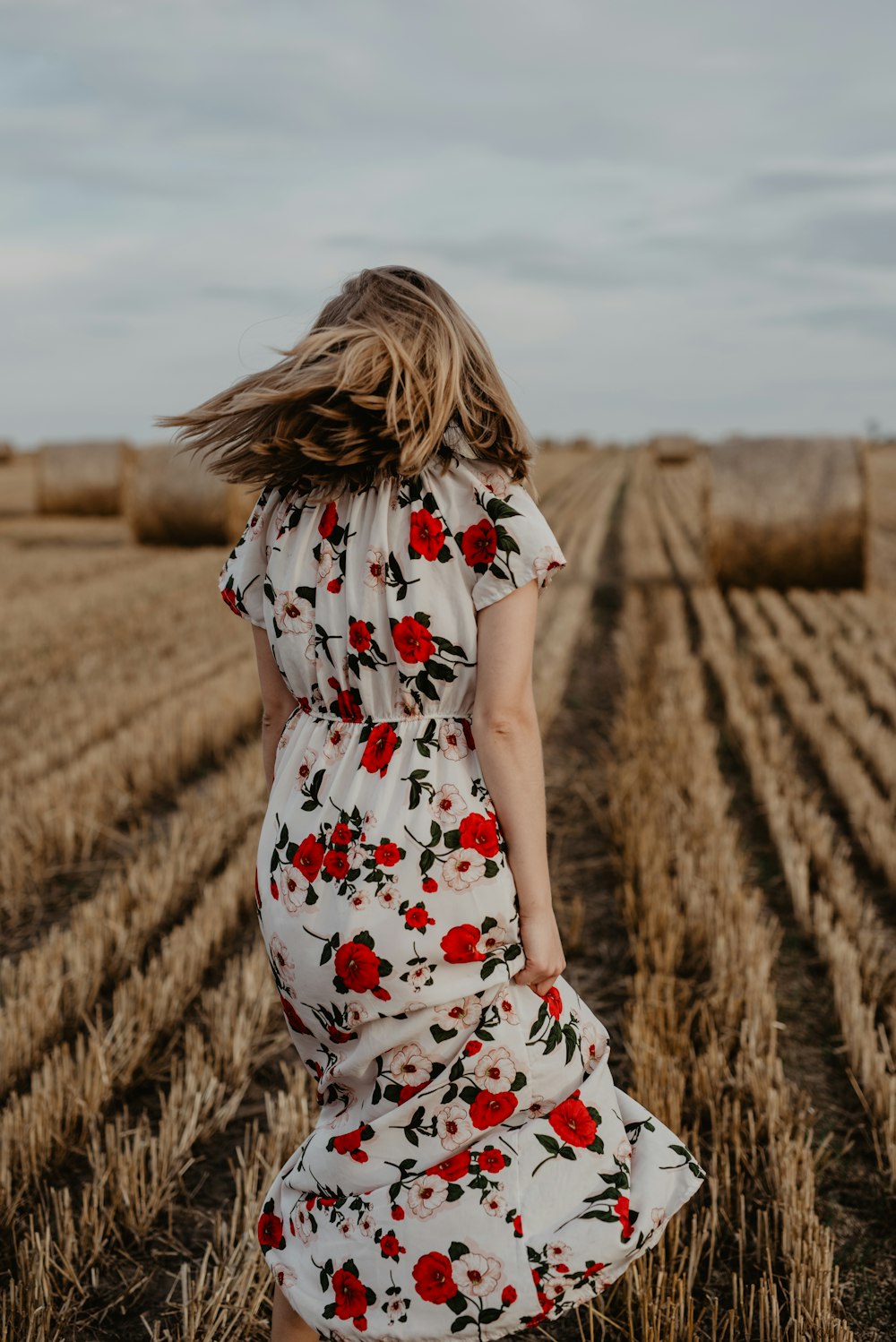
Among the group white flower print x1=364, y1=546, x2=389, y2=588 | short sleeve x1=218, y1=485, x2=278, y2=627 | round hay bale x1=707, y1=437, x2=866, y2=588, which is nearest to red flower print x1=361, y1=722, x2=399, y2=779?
white flower print x1=364, y1=546, x2=389, y2=588

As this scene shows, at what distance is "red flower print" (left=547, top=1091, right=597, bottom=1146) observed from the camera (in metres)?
1.79

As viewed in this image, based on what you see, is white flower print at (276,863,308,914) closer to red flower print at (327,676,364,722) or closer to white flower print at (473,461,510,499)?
red flower print at (327,676,364,722)

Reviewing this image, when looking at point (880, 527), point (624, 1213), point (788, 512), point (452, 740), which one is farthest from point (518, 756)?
point (880, 527)

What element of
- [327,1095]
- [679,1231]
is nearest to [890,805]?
[679,1231]

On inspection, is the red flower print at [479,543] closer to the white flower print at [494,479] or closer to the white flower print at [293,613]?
the white flower print at [494,479]

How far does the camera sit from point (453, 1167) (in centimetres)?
176

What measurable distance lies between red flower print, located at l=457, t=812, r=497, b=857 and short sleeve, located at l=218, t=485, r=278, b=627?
54cm

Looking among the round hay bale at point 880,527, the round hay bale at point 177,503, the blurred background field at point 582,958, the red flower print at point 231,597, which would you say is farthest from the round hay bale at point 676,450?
the red flower print at point 231,597

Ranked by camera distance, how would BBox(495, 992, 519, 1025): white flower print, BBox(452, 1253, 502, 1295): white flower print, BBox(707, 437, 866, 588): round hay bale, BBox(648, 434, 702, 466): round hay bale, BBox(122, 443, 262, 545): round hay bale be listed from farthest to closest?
BBox(648, 434, 702, 466): round hay bale < BBox(122, 443, 262, 545): round hay bale < BBox(707, 437, 866, 588): round hay bale < BBox(495, 992, 519, 1025): white flower print < BBox(452, 1253, 502, 1295): white flower print

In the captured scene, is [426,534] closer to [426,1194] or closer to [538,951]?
[538,951]

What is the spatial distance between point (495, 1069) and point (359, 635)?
0.68m

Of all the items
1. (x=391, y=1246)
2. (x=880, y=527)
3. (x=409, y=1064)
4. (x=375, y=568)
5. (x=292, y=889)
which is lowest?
(x=880, y=527)

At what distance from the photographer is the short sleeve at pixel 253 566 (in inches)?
80.5

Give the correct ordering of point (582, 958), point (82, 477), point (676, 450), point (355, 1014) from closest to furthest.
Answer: point (355, 1014)
point (582, 958)
point (82, 477)
point (676, 450)
